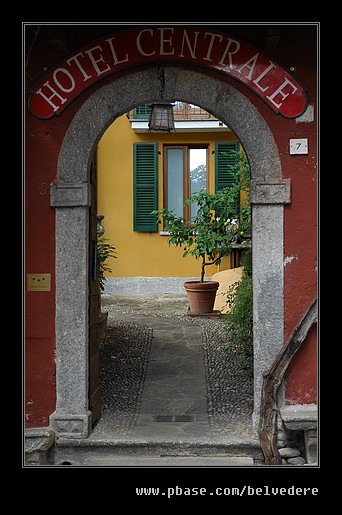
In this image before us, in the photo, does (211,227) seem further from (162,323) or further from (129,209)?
(129,209)

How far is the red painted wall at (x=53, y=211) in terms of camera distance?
13.6 ft

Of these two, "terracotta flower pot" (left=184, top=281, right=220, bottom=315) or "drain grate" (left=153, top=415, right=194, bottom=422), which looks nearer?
"drain grate" (left=153, top=415, right=194, bottom=422)

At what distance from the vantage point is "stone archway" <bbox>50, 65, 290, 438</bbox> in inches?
165

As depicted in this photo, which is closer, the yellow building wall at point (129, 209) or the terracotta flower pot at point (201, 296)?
the terracotta flower pot at point (201, 296)

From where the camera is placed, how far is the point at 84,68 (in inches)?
166

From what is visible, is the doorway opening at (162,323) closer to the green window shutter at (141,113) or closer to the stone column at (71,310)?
the green window shutter at (141,113)

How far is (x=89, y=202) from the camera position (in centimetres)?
435

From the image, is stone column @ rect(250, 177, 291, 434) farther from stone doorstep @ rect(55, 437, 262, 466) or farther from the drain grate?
the drain grate

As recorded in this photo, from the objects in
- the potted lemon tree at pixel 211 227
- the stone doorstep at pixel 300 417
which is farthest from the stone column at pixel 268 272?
the potted lemon tree at pixel 211 227

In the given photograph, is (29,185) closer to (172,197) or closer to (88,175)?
(88,175)

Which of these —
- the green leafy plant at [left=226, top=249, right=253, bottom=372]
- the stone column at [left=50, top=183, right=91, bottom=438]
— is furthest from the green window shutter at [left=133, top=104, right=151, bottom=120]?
the stone column at [left=50, top=183, right=91, bottom=438]

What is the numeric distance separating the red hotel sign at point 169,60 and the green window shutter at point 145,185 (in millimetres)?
7306

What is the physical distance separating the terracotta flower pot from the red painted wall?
4.73m

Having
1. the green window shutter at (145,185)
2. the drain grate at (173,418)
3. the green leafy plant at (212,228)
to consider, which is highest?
the green window shutter at (145,185)
